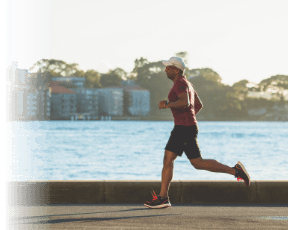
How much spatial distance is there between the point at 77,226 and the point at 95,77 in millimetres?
160513

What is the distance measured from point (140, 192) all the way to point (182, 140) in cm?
108

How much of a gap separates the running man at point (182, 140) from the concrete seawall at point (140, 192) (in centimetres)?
56

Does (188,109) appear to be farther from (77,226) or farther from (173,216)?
(77,226)

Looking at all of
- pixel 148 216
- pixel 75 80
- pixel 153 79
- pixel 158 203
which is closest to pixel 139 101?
pixel 153 79

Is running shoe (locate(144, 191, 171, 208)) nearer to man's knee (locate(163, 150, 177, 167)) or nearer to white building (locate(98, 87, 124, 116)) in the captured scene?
man's knee (locate(163, 150, 177, 167))

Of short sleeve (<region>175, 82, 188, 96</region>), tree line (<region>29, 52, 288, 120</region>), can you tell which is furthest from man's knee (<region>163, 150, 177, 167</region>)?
tree line (<region>29, 52, 288, 120</region>)

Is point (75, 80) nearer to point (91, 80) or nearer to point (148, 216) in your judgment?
point (91, 80)

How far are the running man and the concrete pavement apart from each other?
35cm

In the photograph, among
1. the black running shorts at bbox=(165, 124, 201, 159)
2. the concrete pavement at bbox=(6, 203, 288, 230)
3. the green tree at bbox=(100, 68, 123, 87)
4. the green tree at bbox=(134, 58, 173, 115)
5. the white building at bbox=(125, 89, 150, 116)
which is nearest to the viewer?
the concrete pavement at bbox=(6, 203, 288, 230)

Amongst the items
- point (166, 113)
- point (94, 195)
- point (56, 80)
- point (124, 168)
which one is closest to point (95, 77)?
point (56, 80)

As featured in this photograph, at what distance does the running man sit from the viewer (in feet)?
17.5

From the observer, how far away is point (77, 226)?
4.47 metres

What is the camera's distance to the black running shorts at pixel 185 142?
213 inches

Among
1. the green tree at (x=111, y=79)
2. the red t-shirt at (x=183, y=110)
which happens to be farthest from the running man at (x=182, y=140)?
the green tree at (x=111, y=79)
